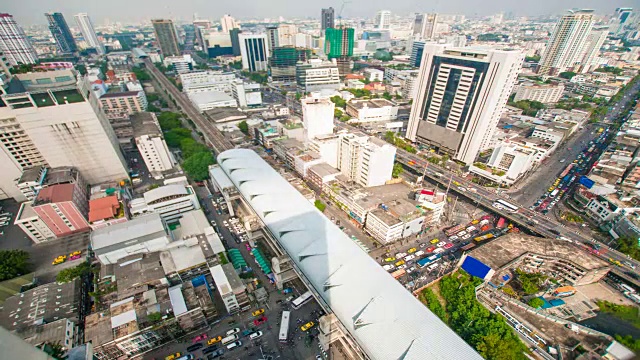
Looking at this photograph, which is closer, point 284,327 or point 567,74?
point 284,327

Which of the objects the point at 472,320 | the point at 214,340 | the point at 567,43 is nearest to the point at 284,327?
the point at 214,340

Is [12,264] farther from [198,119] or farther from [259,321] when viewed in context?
[198,119]

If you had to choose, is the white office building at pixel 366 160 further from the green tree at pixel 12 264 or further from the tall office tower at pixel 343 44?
the tall office tower at pixel 343 44

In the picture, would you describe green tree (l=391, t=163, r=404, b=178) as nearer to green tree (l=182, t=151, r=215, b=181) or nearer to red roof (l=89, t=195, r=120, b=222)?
green tree (l=182, t=151, r=215, b=181)

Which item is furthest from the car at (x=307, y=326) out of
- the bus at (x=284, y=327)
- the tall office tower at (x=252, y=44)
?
the tall office tower at (x=252, y=44)

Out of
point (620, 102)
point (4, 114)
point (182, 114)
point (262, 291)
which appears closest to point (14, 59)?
point (182, 114)

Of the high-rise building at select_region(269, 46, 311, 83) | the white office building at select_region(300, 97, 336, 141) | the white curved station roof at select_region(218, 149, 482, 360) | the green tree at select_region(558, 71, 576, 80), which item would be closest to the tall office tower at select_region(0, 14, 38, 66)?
the high-rise building at select_region(269, 46, 311, 83)
